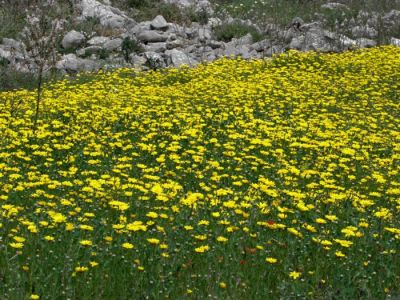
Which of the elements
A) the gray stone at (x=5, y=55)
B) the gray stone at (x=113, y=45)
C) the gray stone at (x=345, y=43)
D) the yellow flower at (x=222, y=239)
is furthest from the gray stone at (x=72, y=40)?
the yellow flower at (x=222, y=239)

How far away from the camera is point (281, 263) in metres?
A: 5.45

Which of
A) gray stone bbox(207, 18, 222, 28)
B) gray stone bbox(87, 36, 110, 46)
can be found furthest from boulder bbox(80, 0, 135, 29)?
gray stone bbox(207, 18, 222, 28)

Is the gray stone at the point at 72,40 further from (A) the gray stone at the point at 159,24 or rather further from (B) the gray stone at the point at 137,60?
(A) the gray stone at the point at 159,24

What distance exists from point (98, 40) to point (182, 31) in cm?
263

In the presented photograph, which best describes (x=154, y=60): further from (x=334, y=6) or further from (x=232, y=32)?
(x=334, y=6)

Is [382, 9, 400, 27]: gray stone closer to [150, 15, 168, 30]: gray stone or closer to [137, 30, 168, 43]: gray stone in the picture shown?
[150, 15, 168, 30]: gray stone

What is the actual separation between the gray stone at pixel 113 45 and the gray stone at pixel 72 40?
0.67 metres

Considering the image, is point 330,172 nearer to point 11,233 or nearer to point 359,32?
point 11,233

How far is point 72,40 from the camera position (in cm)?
1662

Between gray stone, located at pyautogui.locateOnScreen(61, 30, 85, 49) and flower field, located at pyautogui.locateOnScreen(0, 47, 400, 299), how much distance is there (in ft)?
14.0

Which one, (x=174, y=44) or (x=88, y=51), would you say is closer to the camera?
(x=88, y=51)

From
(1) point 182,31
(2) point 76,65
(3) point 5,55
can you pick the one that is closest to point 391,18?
(1) point 182,31

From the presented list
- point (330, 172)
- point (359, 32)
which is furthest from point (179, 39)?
point (330, 172)

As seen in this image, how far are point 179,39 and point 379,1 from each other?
8034mm
